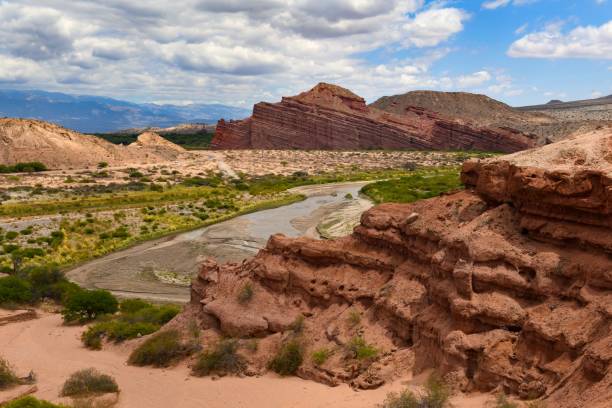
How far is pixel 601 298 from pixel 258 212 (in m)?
52.2

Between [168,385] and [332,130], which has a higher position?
[332,130]

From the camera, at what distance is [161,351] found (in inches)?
786

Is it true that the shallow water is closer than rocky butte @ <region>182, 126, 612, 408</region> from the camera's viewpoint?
No

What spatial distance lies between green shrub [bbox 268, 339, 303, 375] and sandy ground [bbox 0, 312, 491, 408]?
320 mm

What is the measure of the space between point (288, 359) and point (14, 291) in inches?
768

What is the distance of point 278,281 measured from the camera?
66.5 ft

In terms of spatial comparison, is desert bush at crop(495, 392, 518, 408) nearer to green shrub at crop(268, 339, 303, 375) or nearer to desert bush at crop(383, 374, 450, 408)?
desert bush at crop(383, 374, 450, 408)

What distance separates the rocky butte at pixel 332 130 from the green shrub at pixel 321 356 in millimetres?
115682

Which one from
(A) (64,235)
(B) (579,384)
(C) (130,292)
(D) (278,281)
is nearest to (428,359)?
(B) (579,384)

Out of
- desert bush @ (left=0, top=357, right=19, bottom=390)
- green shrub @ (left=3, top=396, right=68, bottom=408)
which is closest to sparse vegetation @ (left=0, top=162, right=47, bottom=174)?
desert bush @ (left=0, top=357, right=19, bottom=390)

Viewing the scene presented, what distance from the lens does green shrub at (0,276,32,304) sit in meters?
30.3

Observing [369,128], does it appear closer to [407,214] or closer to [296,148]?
[296,148]

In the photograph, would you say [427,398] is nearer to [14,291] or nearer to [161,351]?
[161,351]

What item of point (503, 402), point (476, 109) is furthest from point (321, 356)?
point (476, 109)
